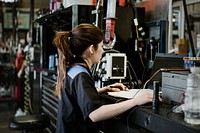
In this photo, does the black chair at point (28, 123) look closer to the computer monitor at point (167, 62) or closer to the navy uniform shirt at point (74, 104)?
the navy uniform shirt at point (74, 104)

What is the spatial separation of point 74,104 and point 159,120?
626mm

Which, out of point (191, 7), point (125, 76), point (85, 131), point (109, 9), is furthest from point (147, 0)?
point (191, 7)

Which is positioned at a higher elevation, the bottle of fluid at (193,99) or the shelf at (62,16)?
the shelf at (62,16)

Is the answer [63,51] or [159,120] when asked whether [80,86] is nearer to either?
[63,51]

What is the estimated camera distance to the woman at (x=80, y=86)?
1.57 m

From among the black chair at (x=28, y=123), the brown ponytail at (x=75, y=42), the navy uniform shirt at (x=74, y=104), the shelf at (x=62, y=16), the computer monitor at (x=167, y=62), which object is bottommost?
the black chair at (x=28, y=123)

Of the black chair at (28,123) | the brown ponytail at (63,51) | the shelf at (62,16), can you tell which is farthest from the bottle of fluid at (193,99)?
the black chair at (28,123)

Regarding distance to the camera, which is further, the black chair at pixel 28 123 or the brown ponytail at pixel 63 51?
the black chair at pixel 28 123

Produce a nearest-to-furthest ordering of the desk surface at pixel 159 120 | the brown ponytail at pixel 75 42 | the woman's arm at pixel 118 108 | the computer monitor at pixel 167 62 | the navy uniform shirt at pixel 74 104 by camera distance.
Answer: the desk surface at pixel 159 120 < the woman's arm at pixel 118 108 < the navy uniform shirt at pixel 74 104 < the brown ponytail at pixel 75 42 < the computer monitor at pixel 167 62

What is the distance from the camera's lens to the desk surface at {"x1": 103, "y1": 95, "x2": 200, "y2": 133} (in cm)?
118

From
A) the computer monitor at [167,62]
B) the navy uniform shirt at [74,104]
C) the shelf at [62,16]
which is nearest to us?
the navy uniform shirt at [74,104]

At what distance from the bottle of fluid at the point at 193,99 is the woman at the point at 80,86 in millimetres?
274

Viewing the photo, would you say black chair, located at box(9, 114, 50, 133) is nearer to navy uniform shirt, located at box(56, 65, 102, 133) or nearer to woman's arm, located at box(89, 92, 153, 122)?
navy uniform shirt, located at box(56, 65, 102, 133)

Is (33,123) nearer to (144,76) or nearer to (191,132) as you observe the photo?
(144,76)
